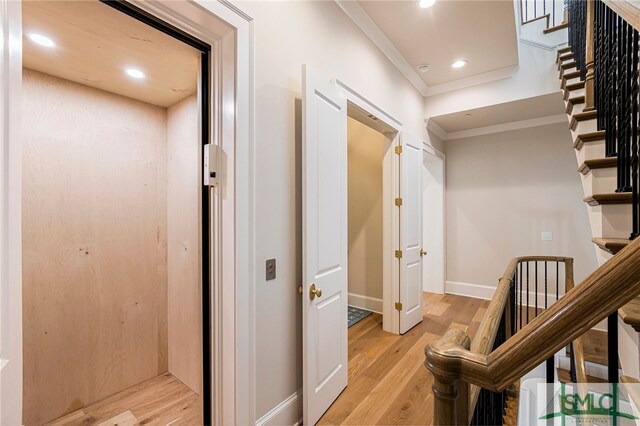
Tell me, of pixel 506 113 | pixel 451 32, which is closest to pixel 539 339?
pixel 451 32

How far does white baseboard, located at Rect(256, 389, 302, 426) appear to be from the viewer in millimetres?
1563

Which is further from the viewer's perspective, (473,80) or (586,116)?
(473,80)

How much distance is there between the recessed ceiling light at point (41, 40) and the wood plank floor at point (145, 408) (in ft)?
7.54

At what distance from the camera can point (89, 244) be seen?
6.71ft

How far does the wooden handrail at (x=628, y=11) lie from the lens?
93 cm

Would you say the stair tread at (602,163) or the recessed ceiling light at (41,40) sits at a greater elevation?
the recessed ceiling light at (41,40)

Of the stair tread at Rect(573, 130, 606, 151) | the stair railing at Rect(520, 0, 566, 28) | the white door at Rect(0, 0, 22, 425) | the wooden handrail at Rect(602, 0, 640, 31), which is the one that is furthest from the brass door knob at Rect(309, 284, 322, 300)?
the stair railing at Rect(520, 0, 566, 28)

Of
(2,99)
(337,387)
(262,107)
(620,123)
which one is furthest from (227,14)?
(337,387)

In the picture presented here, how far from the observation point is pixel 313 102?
171 centimetres

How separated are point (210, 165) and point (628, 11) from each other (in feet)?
5.59

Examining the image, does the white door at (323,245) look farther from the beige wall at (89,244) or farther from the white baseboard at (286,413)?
the beige wall at (89,244)

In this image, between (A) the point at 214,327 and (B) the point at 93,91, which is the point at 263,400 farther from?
(B) the point at 93,91

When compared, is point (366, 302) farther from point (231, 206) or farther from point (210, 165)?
point (210, 165)

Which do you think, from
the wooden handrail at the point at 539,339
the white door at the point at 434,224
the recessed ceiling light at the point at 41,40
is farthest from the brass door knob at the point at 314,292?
the white door at the point at 434,224
